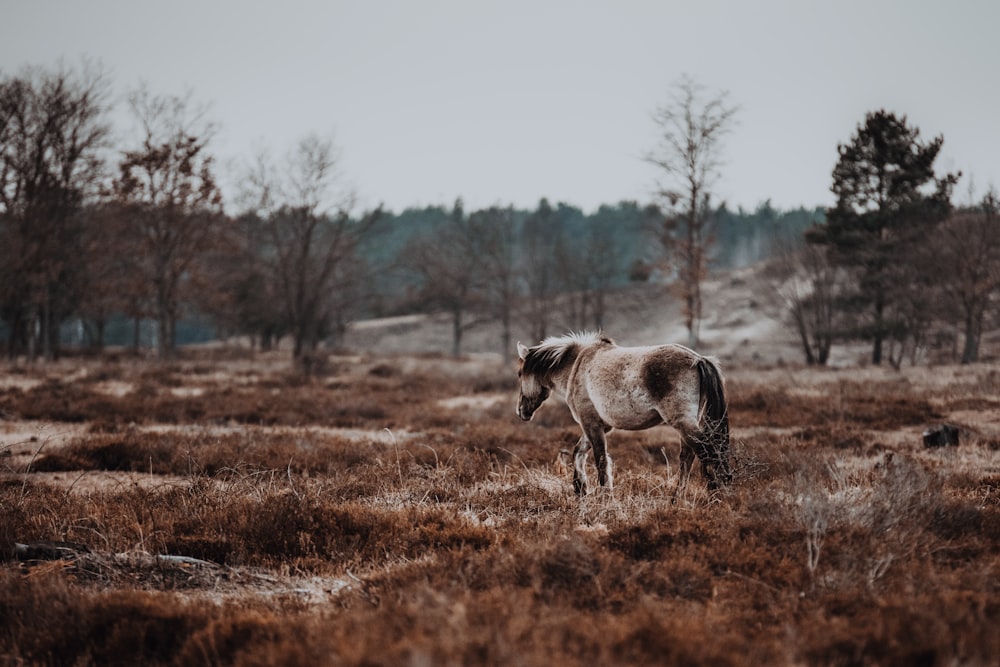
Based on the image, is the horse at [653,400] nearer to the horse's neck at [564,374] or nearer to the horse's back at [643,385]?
the horse's back at [643,385]

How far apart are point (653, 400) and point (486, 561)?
2.46m

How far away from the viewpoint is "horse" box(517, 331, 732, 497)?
18.0 feet

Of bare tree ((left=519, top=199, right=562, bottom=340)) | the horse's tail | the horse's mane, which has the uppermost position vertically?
bare tree ((left=519, top=199, right=562, bottom=340))

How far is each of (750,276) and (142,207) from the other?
5529 centimetres

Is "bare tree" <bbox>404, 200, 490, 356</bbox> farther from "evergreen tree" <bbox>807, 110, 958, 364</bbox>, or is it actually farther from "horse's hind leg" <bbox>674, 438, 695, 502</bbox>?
"horse's hind leg" <bbox>674, 438, 695, 502</bbox>

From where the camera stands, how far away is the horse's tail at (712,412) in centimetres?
549

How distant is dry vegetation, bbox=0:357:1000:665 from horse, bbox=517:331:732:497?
13.2 inches

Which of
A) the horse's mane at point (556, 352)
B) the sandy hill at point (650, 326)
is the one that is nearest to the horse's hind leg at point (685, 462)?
the horse's mane at point (556, 352)

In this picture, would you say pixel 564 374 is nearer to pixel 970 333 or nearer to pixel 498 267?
pixel 970 333

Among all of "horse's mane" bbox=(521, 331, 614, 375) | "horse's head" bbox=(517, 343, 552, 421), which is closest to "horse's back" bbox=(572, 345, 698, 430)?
"horse's mane" bbox=(521, 331, 614, 375)

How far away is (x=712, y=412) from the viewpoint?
217 inches

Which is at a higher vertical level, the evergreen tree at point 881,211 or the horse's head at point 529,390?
the evergreen tree at point 881,211

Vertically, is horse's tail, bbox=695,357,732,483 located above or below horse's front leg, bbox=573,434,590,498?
above

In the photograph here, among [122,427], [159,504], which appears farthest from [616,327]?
[159,504]
